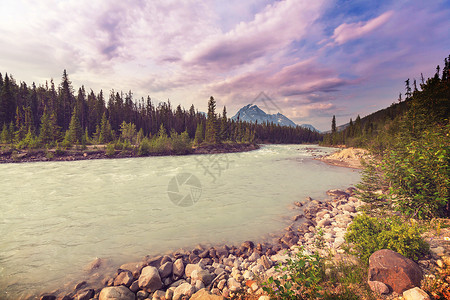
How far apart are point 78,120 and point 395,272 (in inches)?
3050

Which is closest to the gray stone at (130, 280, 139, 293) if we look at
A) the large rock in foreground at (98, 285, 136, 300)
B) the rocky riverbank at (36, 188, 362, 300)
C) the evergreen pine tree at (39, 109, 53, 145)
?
the rocky riverbank at (36, 188, 362, 300)

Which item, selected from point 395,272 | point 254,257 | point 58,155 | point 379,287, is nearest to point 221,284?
point 254,257

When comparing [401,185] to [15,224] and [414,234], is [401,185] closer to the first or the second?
[414,234]

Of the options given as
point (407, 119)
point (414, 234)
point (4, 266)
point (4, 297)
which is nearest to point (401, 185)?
point (414, 234)

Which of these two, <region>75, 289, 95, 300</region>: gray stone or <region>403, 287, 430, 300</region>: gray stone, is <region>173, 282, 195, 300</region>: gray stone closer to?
<region>75, 289, 95, 300</region>: gray stone

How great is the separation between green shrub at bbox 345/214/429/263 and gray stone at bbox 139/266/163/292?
616 cm

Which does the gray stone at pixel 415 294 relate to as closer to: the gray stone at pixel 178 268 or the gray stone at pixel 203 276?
the gray stone at pixel 203 276

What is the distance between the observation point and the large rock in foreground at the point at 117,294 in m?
5.35

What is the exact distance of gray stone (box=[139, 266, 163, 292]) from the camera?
5785 mm

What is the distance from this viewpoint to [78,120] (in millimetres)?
60250

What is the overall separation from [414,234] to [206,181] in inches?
727

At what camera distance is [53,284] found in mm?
6359

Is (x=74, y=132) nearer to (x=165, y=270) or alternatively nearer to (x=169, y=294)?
(x=165, y=270)

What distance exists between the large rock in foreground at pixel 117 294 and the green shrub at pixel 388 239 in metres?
6.87
